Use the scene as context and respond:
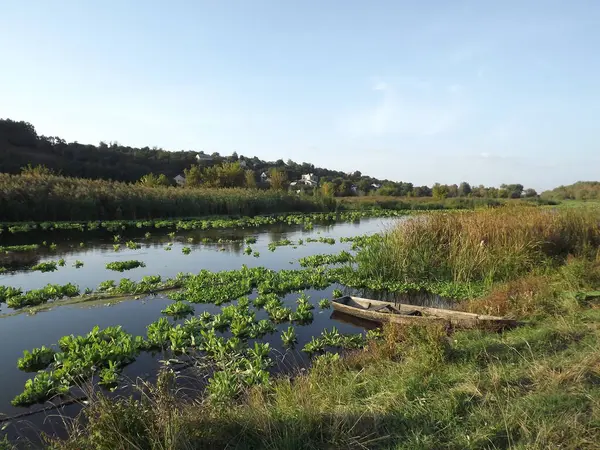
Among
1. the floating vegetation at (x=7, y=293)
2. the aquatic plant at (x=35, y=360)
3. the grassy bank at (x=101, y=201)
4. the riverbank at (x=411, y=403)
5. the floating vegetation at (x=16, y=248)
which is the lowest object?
the aquatic plant at (x=35, y=360)

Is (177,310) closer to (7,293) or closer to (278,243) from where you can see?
(7,293)

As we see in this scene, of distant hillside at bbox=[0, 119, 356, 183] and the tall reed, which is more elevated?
distant hillside at bbox=[0, 119, 356, 183]

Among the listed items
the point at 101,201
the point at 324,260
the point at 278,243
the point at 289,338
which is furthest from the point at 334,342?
the point at 101,201

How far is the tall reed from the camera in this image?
1247cm

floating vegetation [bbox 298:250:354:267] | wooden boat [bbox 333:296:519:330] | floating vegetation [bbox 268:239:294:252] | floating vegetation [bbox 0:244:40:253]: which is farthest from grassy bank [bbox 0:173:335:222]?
wooden boat [bbox 333:296:519:330]

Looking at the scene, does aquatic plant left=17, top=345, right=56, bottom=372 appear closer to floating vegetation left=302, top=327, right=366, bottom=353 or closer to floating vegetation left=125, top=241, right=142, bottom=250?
floating vegetation left=302, top=327, right=366, bottom=353

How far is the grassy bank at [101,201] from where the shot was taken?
2598 centimetres

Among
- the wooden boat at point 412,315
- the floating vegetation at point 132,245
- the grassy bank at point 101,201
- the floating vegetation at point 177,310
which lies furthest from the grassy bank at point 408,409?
the grassy bank at point 101,201

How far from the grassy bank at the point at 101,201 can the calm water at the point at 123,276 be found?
17.1ft

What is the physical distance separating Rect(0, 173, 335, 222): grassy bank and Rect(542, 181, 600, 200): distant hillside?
45.0 m

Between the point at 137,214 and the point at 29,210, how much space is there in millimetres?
6974

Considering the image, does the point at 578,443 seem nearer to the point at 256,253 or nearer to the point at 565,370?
the point at 565,370

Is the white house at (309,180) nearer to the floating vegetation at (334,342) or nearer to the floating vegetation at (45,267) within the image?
the floating vegetation at (45,267)

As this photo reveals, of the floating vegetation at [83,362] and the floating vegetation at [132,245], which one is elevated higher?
the floating vegetation at [132,245]
